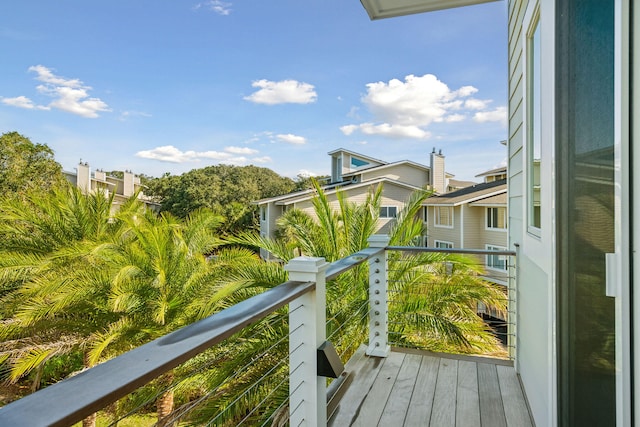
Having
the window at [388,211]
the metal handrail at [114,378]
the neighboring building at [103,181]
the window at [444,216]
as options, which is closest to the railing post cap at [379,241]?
the metal handrail at [114,378]

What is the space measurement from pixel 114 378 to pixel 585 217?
1283 mm

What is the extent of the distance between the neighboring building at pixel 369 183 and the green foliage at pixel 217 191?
5157 mm

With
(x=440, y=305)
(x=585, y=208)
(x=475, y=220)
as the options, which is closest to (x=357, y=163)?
(x=475, y=220)

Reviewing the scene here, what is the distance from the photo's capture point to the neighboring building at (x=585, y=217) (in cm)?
86

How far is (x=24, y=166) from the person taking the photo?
47.0 ft

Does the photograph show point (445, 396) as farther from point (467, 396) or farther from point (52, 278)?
point (52, 278)

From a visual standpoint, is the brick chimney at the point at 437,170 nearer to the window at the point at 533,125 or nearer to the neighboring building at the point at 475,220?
the neighboring building at the point at 475,220

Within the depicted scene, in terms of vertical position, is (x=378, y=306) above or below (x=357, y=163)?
below

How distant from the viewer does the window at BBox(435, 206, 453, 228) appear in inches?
565

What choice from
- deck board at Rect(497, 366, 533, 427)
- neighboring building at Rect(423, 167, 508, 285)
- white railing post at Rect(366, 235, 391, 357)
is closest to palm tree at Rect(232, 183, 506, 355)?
white railing post at Rect(366, 235, 391, 357)

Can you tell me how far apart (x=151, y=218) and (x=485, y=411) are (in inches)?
244

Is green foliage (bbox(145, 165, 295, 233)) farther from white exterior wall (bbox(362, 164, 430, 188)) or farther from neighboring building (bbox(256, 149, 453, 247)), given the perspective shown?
white exterior wall (bbox(362, 164, 430, 188))

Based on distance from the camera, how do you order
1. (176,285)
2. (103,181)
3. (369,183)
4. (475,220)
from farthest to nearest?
(103,181), (369,183), (475,220), (176,285)

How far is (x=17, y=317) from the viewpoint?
5.81 meters
